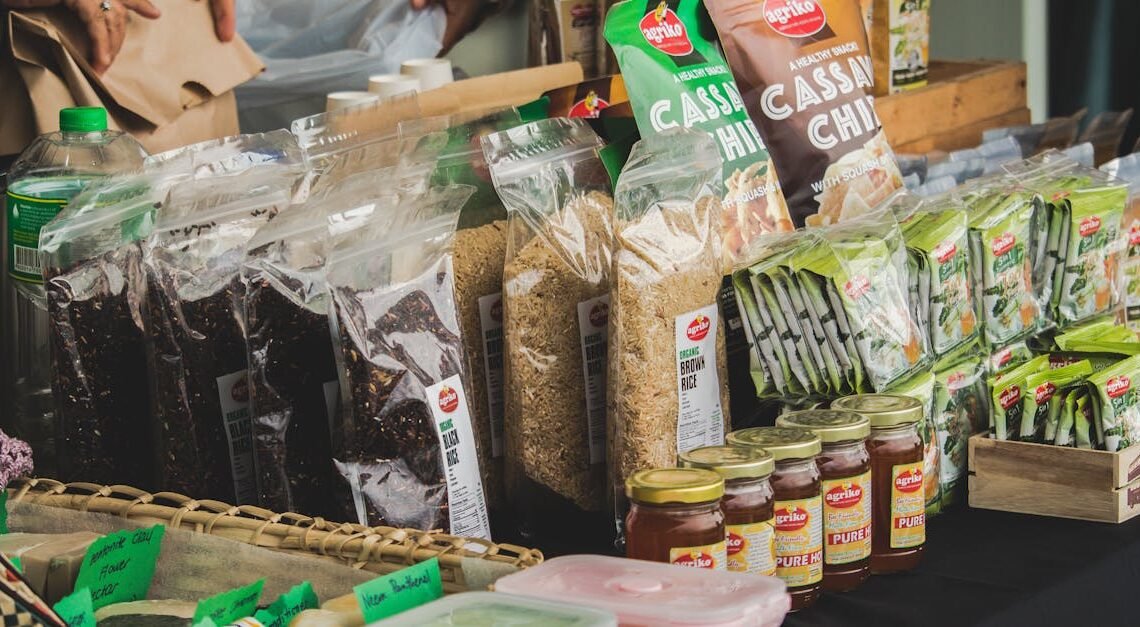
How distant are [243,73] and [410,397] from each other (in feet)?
2.98

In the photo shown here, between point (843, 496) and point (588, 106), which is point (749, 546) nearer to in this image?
point (843, 496)

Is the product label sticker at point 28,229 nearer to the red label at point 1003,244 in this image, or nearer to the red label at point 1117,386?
the red label at point 1003,244

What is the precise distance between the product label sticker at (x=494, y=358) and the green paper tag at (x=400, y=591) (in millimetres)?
420

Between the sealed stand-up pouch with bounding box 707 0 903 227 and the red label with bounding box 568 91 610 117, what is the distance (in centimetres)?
18

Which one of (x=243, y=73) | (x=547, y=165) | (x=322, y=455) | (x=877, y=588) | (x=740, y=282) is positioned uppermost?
(x=243, y=73)

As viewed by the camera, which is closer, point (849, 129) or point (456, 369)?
point (456, 369)

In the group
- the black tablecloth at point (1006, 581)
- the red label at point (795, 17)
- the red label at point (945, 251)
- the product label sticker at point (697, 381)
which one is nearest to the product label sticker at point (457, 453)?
the product label sticker at point (697, 381)

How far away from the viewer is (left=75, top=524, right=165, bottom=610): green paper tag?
1057mm

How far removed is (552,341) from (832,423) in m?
0.31

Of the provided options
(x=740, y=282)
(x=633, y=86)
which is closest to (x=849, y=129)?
(x=633, y=86)

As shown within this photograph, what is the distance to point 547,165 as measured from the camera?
142 cm

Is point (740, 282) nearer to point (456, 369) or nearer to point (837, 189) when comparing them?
point (456, 369)

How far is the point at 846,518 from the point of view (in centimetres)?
119

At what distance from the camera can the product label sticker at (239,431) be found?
131 cm
